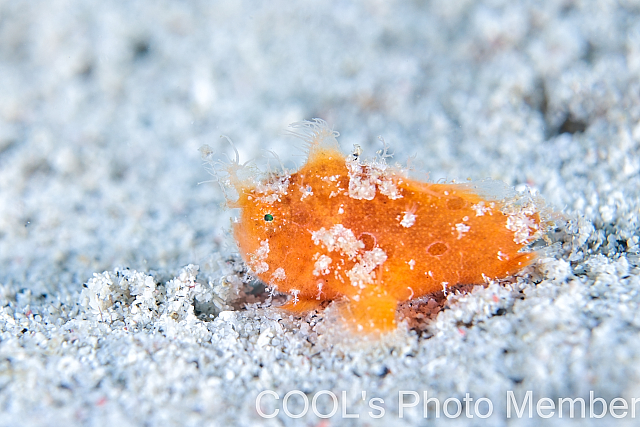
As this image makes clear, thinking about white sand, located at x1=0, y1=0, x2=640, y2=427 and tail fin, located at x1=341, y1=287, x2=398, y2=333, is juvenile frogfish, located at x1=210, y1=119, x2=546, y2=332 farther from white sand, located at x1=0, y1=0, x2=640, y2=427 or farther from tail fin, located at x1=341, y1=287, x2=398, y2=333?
white sand, located at x1=0, y1=0, x2=640, y2=427

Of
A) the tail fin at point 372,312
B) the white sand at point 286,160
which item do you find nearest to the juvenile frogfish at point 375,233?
the tail fin at point 372,312

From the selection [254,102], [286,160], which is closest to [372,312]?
[286,160]

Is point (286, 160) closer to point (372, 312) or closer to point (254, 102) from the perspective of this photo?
point (254, 102)

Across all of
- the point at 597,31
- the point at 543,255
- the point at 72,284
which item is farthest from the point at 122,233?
the point at 597,31

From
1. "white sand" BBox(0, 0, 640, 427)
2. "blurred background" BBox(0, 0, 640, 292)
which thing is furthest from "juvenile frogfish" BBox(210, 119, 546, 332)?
"blurred background" BBox(0, 0, 640, 292)

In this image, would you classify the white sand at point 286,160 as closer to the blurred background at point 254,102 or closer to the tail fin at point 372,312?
the blurred background at point 254,102

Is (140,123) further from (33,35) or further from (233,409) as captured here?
(233,409)
